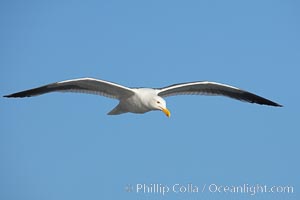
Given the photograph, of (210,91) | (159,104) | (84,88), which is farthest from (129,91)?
(210,91)

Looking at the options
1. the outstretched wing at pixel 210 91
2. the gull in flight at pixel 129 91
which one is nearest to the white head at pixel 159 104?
the gull in flight at pixel 129 91

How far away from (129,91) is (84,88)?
4.00 feet

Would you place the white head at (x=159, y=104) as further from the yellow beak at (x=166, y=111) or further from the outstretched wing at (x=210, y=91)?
Result: the outstretched wing at (x=210, y=91)

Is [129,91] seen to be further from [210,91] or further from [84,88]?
[210,91]

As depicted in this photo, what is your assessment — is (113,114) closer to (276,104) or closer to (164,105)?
(164,105)

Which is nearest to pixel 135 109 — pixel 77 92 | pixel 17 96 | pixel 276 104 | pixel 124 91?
pixel 124 91

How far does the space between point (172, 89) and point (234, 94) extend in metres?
1.85

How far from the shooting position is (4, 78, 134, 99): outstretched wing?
499 inches

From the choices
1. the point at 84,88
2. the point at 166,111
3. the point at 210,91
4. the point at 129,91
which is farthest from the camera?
the point at 210,91

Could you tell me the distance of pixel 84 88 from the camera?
13.2m

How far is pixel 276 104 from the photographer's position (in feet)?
48.1

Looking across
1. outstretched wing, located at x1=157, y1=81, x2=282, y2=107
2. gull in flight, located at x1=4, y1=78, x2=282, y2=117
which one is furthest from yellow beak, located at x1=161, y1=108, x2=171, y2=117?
outstretched wing, located at x1=157, y1=81, x2=282, y2=107

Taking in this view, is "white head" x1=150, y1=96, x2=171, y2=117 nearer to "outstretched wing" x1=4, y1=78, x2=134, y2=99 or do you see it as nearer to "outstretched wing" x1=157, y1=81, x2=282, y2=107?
"outstretched wing" x1=4, y1=78, x2=134, y2=99

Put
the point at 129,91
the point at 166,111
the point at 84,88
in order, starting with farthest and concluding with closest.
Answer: the point at 84,88 < the point at 129,91 < the point at 166,111
